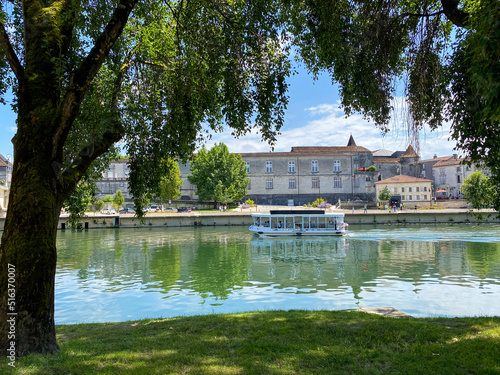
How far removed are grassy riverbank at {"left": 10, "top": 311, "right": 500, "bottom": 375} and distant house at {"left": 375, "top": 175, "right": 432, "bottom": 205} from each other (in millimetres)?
54983

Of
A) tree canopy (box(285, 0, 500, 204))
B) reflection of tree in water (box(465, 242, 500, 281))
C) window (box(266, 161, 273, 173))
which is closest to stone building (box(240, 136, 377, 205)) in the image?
window (box(266, 161, 273, 173))

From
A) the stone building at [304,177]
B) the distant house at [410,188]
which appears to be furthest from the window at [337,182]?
the distant house at [410,188]

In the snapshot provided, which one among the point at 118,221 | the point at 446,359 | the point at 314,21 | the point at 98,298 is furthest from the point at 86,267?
the point at 118,221

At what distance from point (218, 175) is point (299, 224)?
23812 millimetres

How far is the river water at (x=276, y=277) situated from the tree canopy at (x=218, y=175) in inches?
1063

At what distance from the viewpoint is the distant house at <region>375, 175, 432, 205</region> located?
5565 centimetres

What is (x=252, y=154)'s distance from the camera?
60.5 meters

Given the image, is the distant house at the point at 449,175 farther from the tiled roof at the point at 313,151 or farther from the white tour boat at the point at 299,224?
the white tour boat at the point at 299,224

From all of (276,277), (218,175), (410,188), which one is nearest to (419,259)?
(276,277)

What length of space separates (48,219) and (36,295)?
3.02ft

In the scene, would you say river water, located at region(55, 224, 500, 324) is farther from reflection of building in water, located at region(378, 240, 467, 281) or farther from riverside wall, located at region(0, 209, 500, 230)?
riverside wall, located at region(0, 209, 500, 230)

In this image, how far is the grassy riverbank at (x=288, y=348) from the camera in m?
3.72

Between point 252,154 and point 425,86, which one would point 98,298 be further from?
point 252,154

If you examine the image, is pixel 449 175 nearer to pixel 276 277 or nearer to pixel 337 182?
pixel 337 182
